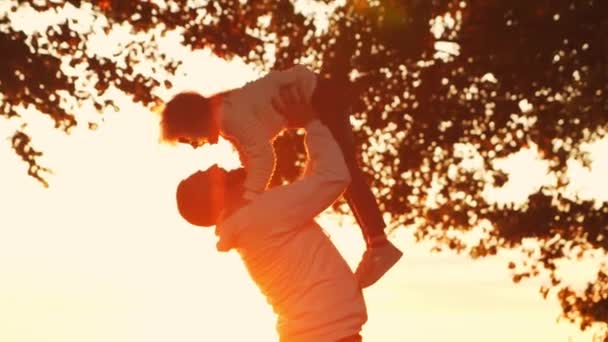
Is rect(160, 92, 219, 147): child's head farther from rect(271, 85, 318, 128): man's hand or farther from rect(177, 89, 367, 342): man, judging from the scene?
rect(177, 89, 367, 342): man

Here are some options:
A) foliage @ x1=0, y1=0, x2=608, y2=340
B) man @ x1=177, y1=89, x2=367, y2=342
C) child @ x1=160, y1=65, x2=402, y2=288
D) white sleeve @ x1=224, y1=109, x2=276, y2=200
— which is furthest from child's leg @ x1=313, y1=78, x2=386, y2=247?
foliage @ x1=0, y1=0, x2=608, y2=340

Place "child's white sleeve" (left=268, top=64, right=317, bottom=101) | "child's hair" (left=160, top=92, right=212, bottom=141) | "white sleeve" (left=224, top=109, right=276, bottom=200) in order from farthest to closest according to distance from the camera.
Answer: "white sleeve" (left=224, top=109, right=276, bottom=200) < "child's hair" (left=160, top=92, right=212, bottom=141) < "child's white sleeve" (left=268, top=64, right=317, bottom=101)

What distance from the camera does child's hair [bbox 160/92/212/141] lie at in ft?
18.1

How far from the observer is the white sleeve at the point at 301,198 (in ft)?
15.9

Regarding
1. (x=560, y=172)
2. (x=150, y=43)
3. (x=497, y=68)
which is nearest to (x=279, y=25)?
(x=150, y=43)

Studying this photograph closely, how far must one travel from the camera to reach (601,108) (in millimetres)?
18203

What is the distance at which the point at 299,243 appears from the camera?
4902 mm

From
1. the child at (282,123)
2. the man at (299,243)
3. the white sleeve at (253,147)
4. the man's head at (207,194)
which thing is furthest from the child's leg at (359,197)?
the man's head at (207,194)

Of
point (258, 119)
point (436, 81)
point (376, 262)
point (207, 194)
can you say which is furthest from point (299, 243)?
point (436, 81)

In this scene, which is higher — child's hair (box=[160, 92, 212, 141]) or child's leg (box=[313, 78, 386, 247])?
child's hair (box=[160, 92, 212, 141])

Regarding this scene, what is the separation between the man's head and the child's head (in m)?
0.48

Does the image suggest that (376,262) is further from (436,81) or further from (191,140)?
(436,81)

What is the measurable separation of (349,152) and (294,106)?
13.7 inches

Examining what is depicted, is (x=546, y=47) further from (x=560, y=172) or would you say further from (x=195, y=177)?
(x=195, y=177)
